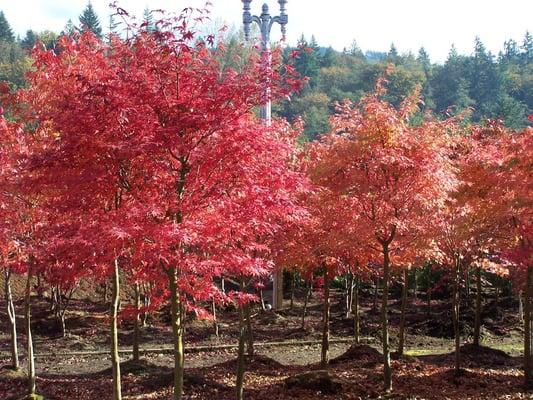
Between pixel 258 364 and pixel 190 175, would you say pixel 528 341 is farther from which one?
pixel 190 175

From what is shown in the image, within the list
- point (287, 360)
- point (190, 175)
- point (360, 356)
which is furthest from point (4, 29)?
point (190, 175)

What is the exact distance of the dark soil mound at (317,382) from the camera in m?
12.5

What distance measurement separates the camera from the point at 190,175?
8.86 meters

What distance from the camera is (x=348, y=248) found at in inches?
503

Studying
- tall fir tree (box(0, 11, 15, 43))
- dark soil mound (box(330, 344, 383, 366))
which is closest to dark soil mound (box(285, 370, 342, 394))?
dark soil mound (box(330, 344, 383, 366))

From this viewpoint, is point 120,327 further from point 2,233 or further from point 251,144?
point 251,144

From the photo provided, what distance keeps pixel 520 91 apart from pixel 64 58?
77.3 m

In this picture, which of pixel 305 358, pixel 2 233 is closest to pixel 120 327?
pixel 305 358

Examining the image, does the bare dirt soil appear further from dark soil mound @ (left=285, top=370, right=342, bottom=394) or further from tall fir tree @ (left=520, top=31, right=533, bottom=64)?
tall fir tree @ (left=520, top=31, right=533, bottom=64)

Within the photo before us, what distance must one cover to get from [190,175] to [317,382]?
633 cm

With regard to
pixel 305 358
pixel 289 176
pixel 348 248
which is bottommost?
pixel 305 358

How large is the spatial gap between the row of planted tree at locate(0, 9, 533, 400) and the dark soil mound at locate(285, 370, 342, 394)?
1.21 meters

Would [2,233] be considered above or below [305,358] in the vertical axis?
above

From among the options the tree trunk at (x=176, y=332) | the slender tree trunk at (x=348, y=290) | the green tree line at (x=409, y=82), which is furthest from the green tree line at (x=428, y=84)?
the tree trunk at (x=176, y=332)
